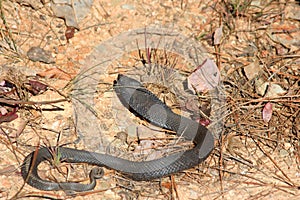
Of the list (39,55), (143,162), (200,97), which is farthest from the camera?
(39,55)

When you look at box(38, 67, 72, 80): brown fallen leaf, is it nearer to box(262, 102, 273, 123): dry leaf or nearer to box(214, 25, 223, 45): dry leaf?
box(214, 25, 223, 45): dry leaf

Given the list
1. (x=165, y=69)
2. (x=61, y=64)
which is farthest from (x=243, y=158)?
(x=61, y=64)

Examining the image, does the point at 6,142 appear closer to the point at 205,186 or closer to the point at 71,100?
the point at 71,100

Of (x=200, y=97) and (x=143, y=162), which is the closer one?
(x=143, y=162)

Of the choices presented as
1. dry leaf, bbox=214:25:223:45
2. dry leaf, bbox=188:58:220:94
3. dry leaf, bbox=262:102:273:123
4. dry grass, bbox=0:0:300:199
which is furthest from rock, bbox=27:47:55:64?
dry leaf, bbox=262:102:273:123

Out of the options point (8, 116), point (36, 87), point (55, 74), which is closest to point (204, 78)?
point (55, 74)

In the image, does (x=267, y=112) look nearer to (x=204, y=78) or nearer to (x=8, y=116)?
(x=204, y=78)
